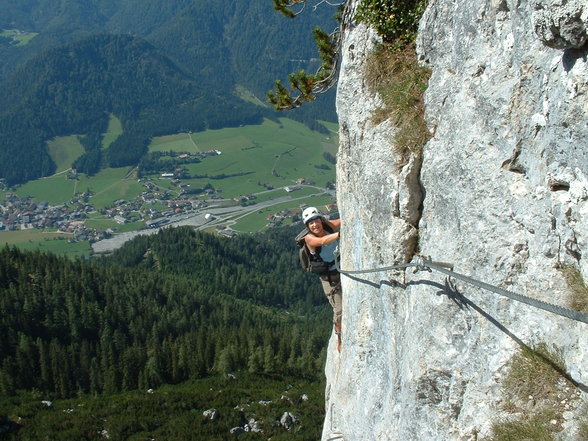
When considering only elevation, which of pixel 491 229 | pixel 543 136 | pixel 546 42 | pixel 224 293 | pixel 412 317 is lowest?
pixel 224 293

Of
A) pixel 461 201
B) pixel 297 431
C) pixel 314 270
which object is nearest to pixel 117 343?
pixel 297 431

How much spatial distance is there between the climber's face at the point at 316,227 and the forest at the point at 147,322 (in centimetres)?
7324

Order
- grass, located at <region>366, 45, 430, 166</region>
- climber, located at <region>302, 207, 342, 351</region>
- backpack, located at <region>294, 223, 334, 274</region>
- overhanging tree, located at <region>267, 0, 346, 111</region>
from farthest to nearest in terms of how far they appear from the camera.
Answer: overhanging tree, located at <region>267, 0, 346, 111</region> → backpack, located at <region>294, 223, 334, 274</region> → climber, located at <region>302, 207, 342, 351</region> → grass, located at <region>366, 45, 430, 166</region>

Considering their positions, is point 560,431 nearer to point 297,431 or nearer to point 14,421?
point 297,431

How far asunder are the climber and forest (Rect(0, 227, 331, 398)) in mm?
70921

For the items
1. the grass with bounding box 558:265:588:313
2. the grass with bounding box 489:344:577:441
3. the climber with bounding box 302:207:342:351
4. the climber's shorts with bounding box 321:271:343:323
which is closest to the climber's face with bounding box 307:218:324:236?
the climber with bounding box 302:207:342:351

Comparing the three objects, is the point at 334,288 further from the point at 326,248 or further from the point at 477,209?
the point at 477,209

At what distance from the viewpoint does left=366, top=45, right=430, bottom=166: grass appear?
9797 mm

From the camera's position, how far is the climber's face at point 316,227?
A: 14023 mm

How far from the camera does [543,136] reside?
268 inches

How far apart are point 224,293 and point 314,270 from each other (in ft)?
457

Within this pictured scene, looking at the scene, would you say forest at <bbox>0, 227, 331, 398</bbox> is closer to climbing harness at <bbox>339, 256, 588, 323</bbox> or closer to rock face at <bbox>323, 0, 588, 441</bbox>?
rock face at <bbox>323, 0, 588, 441</bbox>

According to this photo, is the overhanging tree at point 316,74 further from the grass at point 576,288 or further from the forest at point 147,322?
the forest at point 147,322

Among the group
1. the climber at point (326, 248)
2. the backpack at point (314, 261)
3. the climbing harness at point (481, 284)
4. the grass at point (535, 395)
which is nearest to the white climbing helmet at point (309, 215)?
the climber at point (326, 248)
